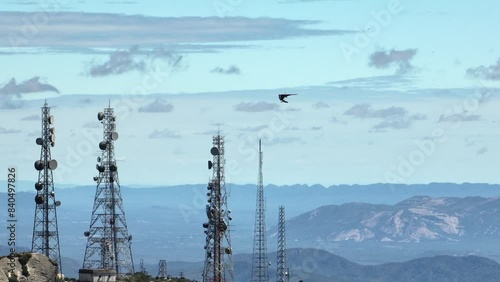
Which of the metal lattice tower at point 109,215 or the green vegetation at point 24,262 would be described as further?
the metal lattice tower at point 109,215

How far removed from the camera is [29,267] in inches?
5335

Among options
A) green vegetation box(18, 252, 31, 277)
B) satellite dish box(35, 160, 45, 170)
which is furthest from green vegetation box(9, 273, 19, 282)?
satellite dish box(35, 160, 45, 170)

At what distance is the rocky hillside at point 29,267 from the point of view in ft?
433

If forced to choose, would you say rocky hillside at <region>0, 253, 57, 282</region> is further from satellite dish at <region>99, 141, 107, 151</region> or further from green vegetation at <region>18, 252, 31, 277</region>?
satellite dish at <region>99, 141, 107, 151</region>

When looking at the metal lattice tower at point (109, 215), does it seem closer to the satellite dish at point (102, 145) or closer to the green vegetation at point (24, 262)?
the satellite dish at point (102, 145)

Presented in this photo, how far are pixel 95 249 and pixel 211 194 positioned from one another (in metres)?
21.0

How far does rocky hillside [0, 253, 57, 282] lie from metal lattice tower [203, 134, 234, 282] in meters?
20.3

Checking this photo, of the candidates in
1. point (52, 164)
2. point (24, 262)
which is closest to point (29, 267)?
point (24, 262)

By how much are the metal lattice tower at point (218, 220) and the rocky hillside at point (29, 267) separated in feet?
66.5

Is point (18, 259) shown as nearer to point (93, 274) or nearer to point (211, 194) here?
point (93, 274)

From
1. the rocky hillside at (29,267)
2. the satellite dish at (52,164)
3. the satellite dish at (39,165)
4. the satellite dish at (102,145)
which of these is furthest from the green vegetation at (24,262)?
the satellite dish at (102,145)

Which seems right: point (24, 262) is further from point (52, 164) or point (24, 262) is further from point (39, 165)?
point (52, 164)

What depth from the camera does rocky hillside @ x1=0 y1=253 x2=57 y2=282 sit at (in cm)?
13188

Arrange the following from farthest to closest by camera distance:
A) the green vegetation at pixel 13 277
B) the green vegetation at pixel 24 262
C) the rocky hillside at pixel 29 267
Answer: the green vegetation at pixel 24 262 → the rocky hillside at pixel 29 267 → the green vegetation at pixel 13 277
